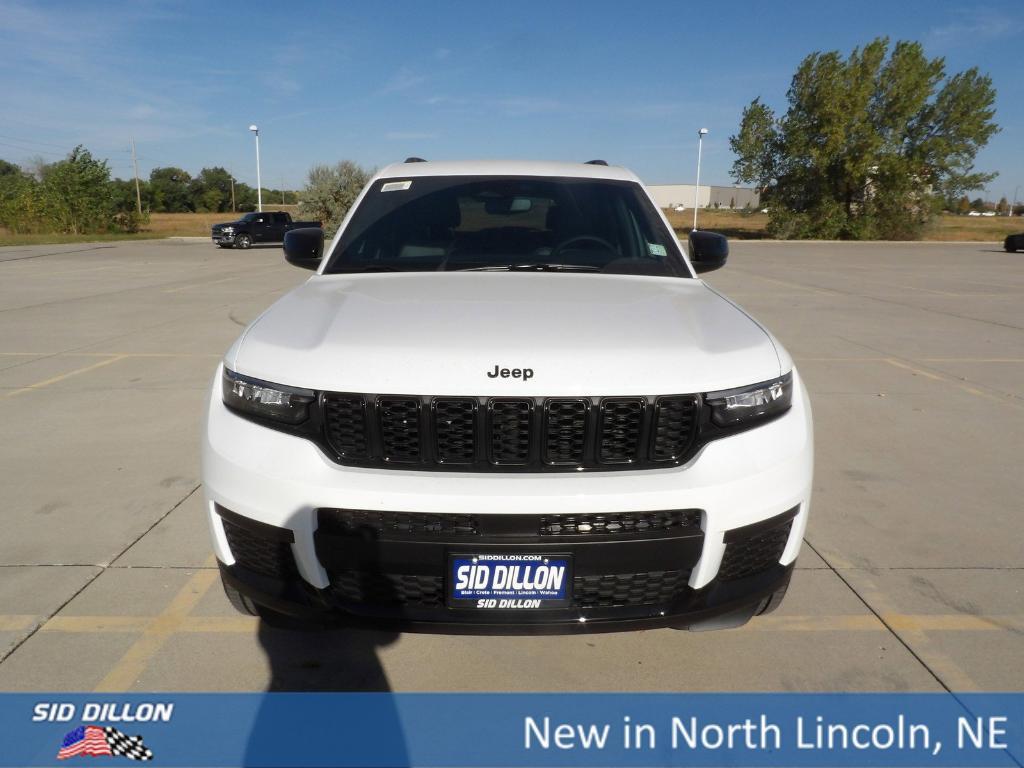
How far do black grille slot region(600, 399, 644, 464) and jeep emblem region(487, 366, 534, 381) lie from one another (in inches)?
9.0

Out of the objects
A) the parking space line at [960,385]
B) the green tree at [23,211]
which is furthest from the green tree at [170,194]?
the parking space line at [960,385]

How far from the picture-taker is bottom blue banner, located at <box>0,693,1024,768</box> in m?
2.29

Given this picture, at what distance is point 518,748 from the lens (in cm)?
232

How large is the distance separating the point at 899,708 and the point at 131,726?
2.47m

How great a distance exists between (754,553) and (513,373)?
0.92m

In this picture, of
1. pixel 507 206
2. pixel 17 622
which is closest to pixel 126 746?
pixel 17 622

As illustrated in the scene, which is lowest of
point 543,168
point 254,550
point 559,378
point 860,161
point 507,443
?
point 254,550

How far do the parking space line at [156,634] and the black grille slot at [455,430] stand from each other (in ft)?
4.69

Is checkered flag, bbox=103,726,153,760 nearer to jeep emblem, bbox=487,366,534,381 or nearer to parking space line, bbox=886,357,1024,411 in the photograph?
jeep emblem, bbox=487,366,534,381

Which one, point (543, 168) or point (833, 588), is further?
point (543, 168)

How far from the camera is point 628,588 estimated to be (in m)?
2.19

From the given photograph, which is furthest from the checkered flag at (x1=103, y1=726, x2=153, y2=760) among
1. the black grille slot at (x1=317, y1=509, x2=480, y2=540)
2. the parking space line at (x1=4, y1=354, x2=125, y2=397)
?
the parking space line at (x1=4, y1=354, x2=125, y2=397)

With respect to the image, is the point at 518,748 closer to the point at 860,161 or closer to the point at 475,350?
the point at 475,350

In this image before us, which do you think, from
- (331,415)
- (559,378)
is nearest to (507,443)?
(559,378)
